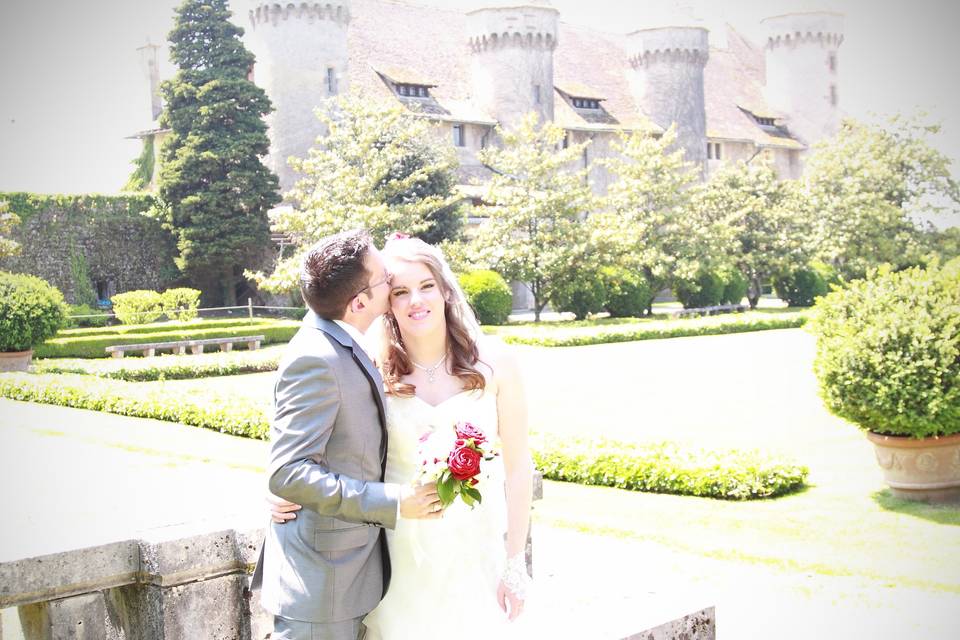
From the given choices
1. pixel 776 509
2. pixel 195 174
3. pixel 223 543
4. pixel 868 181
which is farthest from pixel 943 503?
pixel 868 181

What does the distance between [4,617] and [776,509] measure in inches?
216

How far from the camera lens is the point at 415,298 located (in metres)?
2.86

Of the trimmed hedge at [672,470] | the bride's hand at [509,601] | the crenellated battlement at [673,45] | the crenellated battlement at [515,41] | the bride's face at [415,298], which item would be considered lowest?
the trimmed hedge at [672,470]

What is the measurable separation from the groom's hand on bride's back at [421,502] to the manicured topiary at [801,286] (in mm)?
36237

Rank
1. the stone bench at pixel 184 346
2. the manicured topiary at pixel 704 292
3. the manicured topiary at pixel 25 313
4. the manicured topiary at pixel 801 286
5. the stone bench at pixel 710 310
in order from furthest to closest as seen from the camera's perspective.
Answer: the manicured topiary at pixel 801 286 → the manicured topiary at pixel 704 292 → the stone bench at pixel 710 310 → the stone bench at pixel 184 346 → the manicured topiary at pixel 25 313

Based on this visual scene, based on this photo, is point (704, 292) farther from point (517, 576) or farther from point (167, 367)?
point (517, 576)

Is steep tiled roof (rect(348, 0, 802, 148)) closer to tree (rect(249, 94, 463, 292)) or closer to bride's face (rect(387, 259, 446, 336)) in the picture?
tree (rect(249, 94, 463, 292))

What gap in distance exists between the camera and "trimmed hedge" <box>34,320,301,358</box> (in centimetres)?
2122

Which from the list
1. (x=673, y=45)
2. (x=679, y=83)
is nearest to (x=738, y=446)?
(x=679, y=83)

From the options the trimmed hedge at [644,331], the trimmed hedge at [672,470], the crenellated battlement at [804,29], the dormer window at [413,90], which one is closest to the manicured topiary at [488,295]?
the trimmed hedge at [644,331]

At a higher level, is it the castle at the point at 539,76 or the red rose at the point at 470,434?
the castle at the point at 539,76

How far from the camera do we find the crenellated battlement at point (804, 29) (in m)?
55.7

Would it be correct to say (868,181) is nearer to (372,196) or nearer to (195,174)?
(372,196)

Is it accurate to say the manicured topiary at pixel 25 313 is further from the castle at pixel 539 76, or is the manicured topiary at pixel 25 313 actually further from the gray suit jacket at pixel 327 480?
the castle at pixel 539 76
